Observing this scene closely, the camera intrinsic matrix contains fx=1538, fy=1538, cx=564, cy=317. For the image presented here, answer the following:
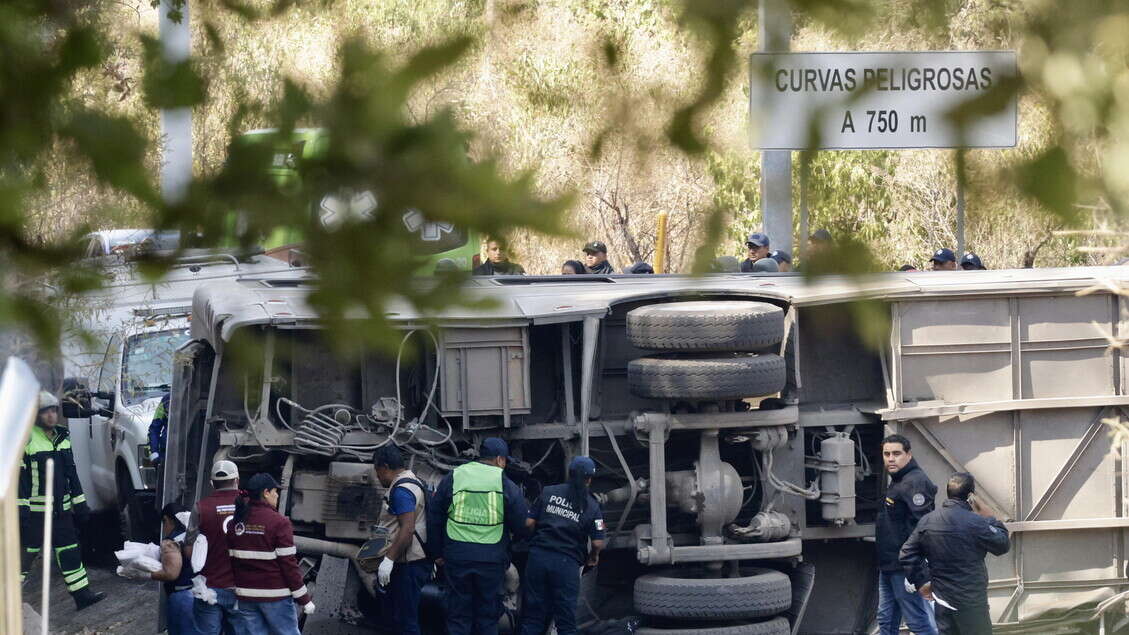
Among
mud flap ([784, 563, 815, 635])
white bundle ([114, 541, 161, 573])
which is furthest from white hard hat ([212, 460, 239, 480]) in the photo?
mud flap ([784, 563, 815, 635])

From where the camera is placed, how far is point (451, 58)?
10.8ft

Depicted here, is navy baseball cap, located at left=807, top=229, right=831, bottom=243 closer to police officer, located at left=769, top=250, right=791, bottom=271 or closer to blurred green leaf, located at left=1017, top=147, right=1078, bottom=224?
blurred green leaf, located at left=1017, top=147, right=1078, bottom=224

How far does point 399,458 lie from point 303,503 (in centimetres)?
74

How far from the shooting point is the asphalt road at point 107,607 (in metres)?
10.5

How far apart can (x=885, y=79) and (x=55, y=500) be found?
9030 millimetres

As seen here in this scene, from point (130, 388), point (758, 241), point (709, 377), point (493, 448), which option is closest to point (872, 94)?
point (709, 377)

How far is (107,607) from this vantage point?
11.0 meters

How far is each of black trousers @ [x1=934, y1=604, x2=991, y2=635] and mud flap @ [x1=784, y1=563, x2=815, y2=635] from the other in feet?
2.80

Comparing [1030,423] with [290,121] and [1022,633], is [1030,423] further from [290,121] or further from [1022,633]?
[290,121]

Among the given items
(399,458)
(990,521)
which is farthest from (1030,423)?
(399,458)

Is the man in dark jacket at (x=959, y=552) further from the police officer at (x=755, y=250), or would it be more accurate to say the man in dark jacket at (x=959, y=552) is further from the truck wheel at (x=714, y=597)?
the police officer at (x=755, y=250)

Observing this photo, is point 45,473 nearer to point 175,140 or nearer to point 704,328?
point 704,328

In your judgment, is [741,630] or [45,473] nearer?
[741,630]

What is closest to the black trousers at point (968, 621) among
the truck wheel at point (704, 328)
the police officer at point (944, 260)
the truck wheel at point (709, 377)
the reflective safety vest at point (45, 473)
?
the truck wheel at point (709, 377)
